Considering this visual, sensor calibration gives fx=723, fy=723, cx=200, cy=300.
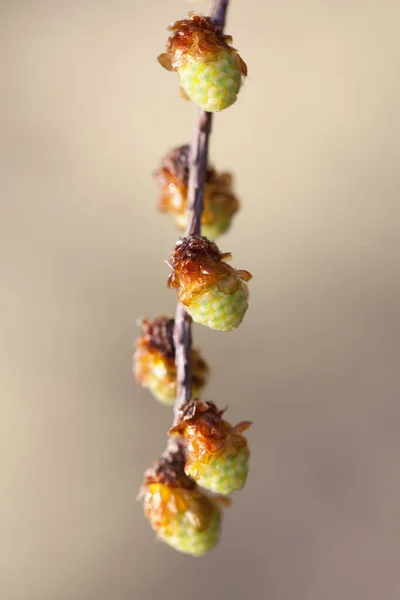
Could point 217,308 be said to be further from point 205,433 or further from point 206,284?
point 205,433

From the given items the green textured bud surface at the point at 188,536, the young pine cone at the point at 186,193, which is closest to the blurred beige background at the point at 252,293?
the young pine cone at the point at 186,193

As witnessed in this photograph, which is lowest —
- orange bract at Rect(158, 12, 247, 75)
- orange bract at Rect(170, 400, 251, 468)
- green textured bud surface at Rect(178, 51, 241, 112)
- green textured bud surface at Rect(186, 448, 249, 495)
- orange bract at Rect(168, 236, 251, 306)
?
green textured bud surface at Rect(186, 448, 249, 495)

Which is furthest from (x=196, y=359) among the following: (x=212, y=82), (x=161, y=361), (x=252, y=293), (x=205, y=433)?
(x=252, y=293)

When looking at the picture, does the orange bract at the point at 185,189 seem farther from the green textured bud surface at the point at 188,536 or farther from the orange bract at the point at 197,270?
the green textured bud surface at the point at 188,536

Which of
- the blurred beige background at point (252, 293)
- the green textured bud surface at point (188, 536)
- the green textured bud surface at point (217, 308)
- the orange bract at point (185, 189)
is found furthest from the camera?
the blurred beige background at point (252, 293)

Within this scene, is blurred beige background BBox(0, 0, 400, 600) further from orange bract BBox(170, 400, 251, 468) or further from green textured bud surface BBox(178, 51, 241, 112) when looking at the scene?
green textured bud surface BBox(178, 51, 241, 112)

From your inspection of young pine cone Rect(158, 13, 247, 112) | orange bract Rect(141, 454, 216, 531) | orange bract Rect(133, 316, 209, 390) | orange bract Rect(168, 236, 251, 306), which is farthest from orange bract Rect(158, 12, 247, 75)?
orange bract Rect(141, 454, 216, 531)

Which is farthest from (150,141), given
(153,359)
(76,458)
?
(153,359)
